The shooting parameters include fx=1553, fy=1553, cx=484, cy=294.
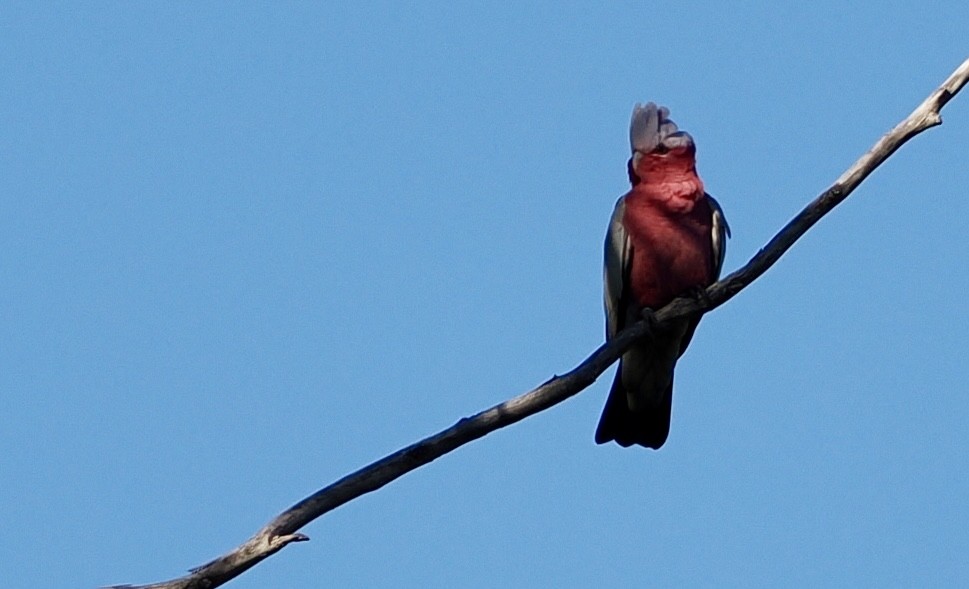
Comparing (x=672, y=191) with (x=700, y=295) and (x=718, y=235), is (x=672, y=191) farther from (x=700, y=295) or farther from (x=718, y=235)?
(x=700, y=295)

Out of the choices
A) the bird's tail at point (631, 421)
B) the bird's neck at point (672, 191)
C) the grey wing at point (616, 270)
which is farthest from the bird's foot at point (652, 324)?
the bird's tail at point (631, 421)

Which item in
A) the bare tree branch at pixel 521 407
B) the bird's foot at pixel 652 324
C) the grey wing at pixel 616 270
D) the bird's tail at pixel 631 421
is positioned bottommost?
the bare tree branch at pixel 521 407

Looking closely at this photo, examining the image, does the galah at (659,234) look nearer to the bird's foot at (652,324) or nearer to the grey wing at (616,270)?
the grey wing at (616,270)

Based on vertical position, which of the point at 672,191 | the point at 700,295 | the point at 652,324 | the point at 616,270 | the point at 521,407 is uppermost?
the point at 672,191

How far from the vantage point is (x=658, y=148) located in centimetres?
948

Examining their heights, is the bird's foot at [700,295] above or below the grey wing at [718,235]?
below

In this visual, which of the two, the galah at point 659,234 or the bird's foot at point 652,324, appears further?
the galah at point 659,234

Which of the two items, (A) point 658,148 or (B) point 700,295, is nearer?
(B) point 700,295

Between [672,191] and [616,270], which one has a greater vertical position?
[672,191]

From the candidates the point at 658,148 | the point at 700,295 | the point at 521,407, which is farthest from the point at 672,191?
the point at 521,407

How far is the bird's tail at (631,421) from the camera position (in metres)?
10.2

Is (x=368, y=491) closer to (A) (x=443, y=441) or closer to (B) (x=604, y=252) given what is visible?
(A) (x=443, y=441)

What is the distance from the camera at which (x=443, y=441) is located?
6.90 metres

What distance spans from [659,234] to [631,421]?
4.69 feet
